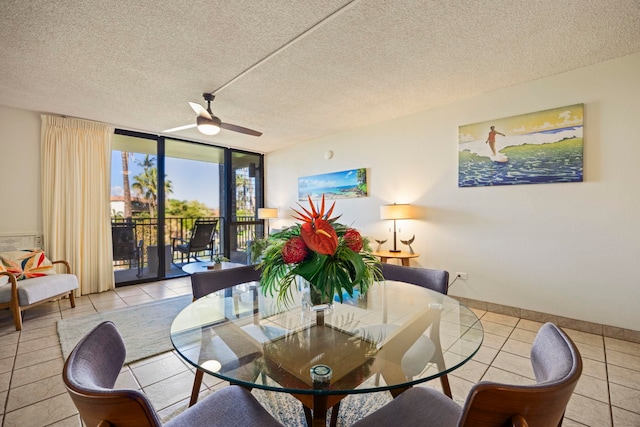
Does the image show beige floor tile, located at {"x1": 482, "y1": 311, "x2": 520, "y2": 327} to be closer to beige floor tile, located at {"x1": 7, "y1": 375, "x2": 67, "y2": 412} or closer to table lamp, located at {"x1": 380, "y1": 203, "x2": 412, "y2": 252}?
table lamp, located at {"x1": 380, "y1": 203, "x2": 412, "y2": 252}

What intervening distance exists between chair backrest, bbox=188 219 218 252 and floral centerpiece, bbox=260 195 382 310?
4177 mm

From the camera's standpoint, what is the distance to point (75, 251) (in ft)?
12.7

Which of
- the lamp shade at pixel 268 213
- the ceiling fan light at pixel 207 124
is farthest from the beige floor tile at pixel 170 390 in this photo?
the lamp shade at pixel 268 213

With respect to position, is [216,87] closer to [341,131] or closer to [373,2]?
[373,2]

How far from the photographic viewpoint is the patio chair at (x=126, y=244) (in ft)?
14.5

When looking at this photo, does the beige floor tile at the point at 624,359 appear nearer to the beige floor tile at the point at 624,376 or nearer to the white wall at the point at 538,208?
the beige floor tile at the point at 624,376

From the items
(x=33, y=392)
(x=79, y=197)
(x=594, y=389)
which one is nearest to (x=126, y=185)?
(x=79, y=197)

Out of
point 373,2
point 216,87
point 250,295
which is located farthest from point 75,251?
point 373,2

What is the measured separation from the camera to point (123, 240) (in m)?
4.50

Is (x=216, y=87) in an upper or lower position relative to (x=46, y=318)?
upper

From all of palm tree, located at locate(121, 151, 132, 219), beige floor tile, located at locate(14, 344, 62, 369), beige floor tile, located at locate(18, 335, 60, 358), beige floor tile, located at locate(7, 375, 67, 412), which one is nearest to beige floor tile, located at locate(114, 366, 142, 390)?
beige floor tile, located at locate(7, 375, 67, 412)

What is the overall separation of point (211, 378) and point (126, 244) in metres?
3.50

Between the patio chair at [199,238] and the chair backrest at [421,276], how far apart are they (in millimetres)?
3965

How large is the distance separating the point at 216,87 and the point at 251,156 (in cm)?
309
